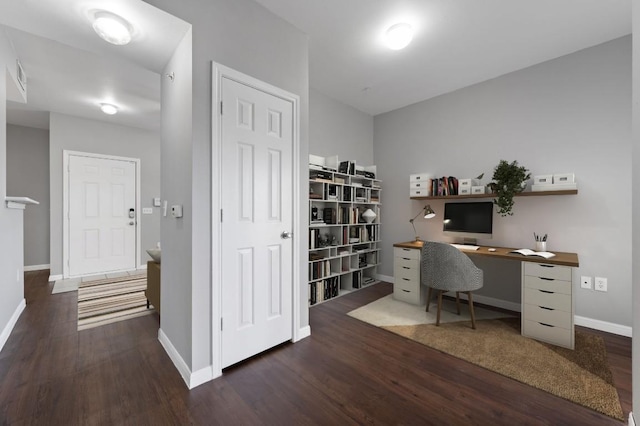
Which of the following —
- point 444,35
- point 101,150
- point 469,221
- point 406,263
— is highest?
point 444,35

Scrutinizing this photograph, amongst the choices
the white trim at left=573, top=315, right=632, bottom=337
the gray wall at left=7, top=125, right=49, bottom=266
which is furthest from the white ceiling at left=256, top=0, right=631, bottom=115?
the gray wall at left=7, top=125, right=49, bottom=266

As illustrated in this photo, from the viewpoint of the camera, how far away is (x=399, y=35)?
7.78 feet

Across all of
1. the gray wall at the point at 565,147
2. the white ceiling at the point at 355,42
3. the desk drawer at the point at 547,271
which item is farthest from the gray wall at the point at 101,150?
the desk drawer at the point at 547,271

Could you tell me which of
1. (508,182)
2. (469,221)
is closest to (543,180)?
(508,182)

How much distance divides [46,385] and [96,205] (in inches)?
148

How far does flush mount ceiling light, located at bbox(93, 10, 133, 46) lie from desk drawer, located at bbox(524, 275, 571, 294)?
144 inches

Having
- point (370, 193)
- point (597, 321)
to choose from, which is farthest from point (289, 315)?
point (597, 321)

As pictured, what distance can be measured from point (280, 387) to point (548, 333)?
231cm

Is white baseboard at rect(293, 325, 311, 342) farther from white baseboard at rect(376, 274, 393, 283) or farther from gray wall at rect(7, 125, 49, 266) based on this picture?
gray wall at rect(7, 125, 49, 266)

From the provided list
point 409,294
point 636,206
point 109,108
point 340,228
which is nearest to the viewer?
point 636,206

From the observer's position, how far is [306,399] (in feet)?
5.20

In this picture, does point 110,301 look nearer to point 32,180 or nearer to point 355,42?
point 32,180

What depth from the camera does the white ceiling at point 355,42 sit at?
1733 millimetres

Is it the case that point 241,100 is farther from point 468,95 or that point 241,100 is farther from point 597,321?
point 597,321
